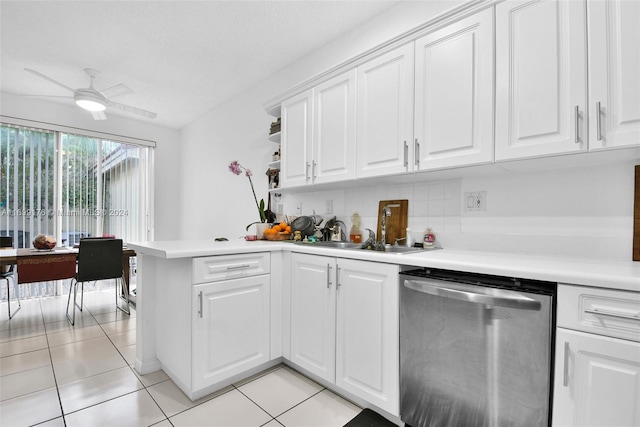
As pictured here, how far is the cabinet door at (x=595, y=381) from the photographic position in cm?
91

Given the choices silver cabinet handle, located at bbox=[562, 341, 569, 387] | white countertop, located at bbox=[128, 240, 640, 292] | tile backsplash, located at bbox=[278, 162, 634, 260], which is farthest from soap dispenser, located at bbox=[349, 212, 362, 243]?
silver cabinet handle, located at bbox=[562, 341, 569, 387]

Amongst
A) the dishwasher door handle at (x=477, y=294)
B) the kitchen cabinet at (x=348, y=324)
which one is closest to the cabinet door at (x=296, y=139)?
the kitchen cabinet at (x=348, y=324)

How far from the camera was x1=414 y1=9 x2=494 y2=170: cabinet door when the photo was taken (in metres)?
1.44

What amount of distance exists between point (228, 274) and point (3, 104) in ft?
→ 14.4

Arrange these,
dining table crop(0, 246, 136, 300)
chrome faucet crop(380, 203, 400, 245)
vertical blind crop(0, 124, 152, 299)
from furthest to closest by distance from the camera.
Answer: vertical blind crop(0, 124, 152, 299)
dining table crop(0, 246, 136, 300)
chrome faucet crop(380, 203, 400, 245)

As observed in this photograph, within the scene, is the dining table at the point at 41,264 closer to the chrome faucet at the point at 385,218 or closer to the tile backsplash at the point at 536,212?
the chrome faucet at the point at 385,218

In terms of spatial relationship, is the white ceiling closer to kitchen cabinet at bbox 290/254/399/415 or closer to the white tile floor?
kitchen cabinet at bbox 290/254/399/415

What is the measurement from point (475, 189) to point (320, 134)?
1.15 m

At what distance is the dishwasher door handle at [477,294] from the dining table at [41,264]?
11.4 feet

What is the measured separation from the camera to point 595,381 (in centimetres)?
96

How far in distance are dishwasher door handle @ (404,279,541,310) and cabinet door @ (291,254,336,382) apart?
21.8 inches

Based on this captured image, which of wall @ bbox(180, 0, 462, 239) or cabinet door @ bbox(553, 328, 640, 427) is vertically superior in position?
wall @ bbox(180, 0, 462, 239)

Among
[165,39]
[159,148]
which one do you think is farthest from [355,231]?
[159,148]

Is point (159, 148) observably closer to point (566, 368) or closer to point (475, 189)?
point (475, 189)
